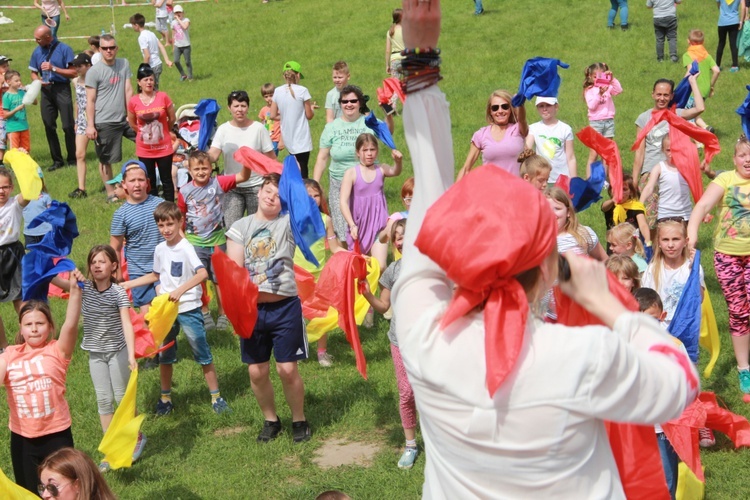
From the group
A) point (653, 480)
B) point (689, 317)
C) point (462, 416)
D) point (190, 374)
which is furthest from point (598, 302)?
point (190, 374)

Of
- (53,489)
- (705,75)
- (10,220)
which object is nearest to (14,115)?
(10,220)

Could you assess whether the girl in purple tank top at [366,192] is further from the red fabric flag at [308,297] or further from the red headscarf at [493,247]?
the red headscarf at [493,247]

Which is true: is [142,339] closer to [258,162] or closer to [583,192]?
[258,162]

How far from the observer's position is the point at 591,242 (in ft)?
22.4

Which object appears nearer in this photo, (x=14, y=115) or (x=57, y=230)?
(x=57, y=230)

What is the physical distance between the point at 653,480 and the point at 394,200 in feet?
34.2

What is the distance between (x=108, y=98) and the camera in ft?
43.7

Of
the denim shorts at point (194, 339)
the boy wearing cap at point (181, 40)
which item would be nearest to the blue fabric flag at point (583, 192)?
the denim shorts at point (194, 339)

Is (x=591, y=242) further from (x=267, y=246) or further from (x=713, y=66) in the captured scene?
(x=713, y=66)

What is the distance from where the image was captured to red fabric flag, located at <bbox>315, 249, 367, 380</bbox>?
6059 millimetres

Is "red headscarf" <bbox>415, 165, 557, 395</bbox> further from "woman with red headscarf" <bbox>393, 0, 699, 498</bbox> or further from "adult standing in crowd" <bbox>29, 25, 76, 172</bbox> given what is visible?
"adult standing in crowd" <bbox>29, 25, 76, 172</bbox>

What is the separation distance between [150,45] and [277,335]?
47.0 feet

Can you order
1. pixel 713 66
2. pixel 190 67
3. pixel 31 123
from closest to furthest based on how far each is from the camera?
pixel 713 66
pixel 31 123
pixel 190 67

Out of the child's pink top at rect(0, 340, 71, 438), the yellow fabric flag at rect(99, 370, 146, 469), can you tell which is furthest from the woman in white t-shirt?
the child's pink top at rect(0, 340, 71, 438)
